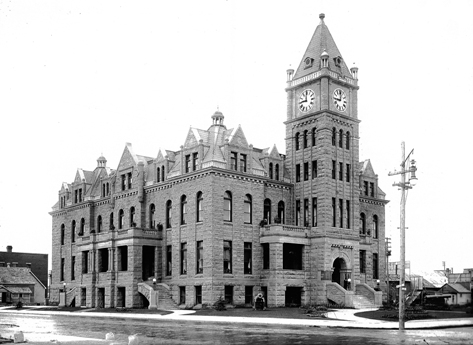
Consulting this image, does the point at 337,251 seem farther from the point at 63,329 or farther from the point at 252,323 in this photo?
the point at 63,329

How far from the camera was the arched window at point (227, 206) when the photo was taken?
5566 cm

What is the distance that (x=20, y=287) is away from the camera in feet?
290

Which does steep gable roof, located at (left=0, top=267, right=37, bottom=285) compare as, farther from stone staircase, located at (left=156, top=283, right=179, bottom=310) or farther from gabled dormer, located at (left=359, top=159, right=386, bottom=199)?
gabled dormer, located at (left=359, top=159, right=386, bottom=199)

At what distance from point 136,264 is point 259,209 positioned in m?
12.1

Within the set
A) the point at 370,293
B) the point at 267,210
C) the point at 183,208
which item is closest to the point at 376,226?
the point at 370,293

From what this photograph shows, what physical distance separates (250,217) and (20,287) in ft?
147

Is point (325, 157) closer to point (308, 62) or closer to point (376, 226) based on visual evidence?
point (308, 62)

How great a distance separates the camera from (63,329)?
3344 cm

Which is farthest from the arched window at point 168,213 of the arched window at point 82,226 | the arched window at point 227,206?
the arched window at point 82,226

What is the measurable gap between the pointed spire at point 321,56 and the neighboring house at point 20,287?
49.6 meters

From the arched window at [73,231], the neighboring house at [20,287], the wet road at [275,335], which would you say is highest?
the arched window at [73,231]

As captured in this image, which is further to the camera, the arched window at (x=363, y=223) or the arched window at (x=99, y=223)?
the arched window at (x=99, y=223)

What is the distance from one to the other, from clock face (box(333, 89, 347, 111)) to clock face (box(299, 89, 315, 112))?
6.56 feet

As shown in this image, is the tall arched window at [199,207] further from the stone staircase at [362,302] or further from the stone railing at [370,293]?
the stone railing at [370,293]
